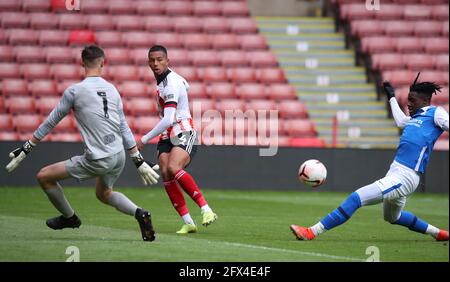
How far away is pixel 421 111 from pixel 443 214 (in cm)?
563

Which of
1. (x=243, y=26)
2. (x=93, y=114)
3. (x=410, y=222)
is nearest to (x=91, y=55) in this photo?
(x=93, y=114)

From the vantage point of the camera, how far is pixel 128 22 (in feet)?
79.5

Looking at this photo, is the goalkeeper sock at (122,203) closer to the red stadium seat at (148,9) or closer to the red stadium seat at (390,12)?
the red stadium seat at (148,9)

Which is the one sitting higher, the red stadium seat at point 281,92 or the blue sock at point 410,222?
the blue sock at point 410,222

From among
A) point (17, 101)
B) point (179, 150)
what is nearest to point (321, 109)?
point (17, 101)

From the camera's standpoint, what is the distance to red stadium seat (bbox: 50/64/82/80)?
22.4 meters

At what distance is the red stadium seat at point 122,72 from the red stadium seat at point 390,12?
753 centimetres

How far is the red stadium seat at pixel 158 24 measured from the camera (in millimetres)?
24228

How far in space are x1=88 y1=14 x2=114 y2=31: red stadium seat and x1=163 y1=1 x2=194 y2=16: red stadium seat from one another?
167cm

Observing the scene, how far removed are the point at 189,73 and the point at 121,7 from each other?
10.7 feet

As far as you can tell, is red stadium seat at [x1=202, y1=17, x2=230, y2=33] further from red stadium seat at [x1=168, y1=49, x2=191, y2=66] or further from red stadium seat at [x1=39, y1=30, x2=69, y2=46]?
red stadium seat at [x1=39, y1=30, x2=69, y2=46]

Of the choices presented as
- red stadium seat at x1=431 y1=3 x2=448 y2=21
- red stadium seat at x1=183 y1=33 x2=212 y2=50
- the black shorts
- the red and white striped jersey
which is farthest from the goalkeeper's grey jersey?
red stadium seat at x1=431 y1=3 x2=448 y2=21

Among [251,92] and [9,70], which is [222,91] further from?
[9,70]

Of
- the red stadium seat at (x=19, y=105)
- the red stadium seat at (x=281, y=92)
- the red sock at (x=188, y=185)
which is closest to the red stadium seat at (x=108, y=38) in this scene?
the red stadium seat at (x=19, y=105)
